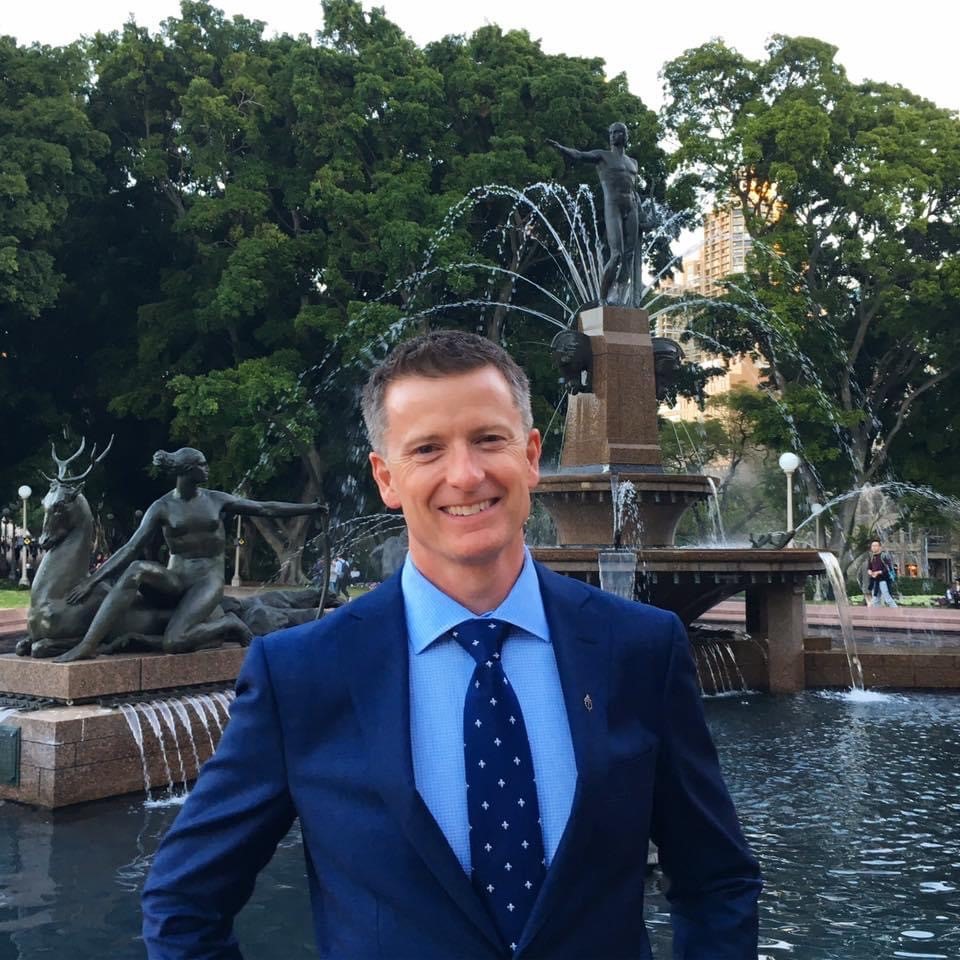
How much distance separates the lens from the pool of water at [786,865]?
4.92 m

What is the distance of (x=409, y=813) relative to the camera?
65.9 inches

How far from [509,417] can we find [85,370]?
3236 cm

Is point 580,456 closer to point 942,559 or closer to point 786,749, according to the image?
point 786,749

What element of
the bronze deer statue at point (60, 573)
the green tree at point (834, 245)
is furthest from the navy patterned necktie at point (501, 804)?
the green tree at point (834, 245)

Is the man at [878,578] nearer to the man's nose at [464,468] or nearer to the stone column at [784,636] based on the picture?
the stone column at [784,636]

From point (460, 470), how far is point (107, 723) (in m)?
6.40

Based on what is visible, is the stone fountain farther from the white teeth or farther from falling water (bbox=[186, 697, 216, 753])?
the white teeth

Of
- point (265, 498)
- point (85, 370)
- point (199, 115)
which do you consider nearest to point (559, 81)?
point (199, 115)

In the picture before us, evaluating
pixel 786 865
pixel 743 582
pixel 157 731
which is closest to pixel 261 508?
pixel 157 731

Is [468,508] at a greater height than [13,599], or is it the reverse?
[468,508]

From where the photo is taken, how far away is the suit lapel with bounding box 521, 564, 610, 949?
1.67m

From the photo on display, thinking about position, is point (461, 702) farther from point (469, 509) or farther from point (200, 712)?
point (200, 712)

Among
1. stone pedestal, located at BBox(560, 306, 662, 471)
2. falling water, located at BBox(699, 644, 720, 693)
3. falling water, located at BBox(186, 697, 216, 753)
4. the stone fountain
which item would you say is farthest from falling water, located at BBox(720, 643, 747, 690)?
falling water, located at BBox(186, 697, 216, 753)

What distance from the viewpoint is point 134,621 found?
8438 mm
